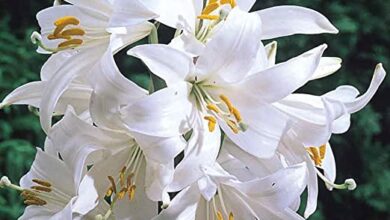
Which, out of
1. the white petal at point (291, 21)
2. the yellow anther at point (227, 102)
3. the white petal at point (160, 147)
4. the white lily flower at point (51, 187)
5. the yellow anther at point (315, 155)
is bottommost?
the white lily flower at point (51, 187)

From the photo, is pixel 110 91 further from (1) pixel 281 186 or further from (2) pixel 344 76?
(2) pixel 344 76

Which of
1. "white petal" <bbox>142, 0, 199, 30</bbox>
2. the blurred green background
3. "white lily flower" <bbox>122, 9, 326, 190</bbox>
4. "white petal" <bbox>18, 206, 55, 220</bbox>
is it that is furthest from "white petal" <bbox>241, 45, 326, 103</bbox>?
the blurred green background

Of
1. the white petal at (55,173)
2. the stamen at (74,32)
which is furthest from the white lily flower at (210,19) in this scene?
the white petal at (55,173)

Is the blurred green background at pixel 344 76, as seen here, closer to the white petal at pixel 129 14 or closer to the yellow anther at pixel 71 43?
the yellow anther at pixel 71 43

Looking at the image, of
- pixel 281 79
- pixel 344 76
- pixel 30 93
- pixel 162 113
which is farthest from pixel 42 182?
pixel 344 76

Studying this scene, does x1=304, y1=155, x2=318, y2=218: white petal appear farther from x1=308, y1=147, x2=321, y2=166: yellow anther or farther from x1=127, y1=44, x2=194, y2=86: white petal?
x1=127, y1=44, x2=194, y2=86: white petal

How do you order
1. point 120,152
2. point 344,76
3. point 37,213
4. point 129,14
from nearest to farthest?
point 129,14, point 120,152, point 37,213, point 344,76
